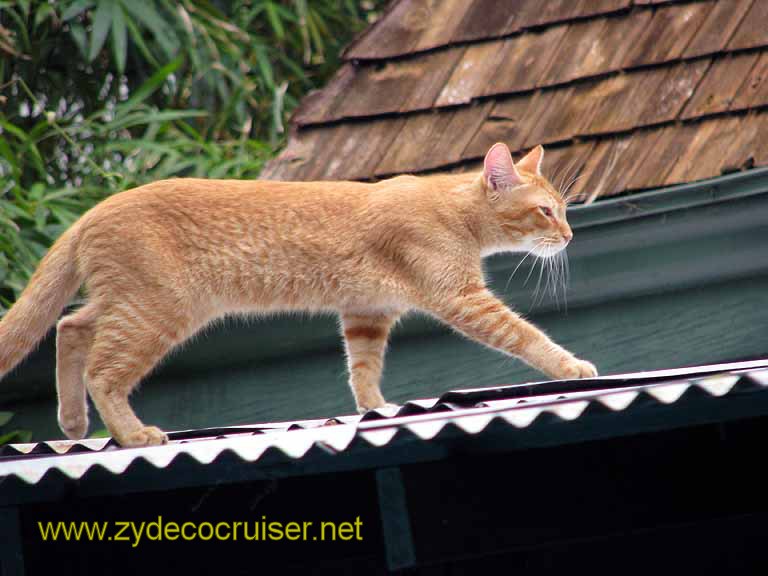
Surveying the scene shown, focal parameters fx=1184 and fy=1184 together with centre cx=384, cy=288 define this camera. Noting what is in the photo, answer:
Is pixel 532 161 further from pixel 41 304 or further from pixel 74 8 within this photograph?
pixel 74 8

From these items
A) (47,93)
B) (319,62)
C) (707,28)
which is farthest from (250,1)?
(707,28)

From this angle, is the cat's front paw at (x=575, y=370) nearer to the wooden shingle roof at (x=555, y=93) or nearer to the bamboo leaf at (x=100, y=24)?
the wooden shingle roof at (x=555, y=93)

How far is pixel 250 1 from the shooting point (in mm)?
8227

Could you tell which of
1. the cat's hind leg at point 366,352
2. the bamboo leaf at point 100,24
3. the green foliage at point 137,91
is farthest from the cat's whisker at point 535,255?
the bamboo leaf at point 100,24

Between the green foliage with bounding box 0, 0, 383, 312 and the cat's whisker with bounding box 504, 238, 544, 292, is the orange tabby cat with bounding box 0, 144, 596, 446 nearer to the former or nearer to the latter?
the cat's whisker with bounding box 504, 238, 544, 292

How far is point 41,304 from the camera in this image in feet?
12.1

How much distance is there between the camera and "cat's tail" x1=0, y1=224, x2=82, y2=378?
12.0 feet

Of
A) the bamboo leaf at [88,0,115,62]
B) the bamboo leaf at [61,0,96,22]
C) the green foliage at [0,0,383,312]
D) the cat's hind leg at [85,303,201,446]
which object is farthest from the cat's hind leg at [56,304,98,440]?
the bamboo leaf at [61,0,96,22]

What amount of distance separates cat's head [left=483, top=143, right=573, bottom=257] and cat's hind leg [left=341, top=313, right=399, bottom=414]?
515mm

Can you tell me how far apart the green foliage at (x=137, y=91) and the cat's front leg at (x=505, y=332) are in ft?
8.60

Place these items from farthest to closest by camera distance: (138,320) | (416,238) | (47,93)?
(47,93) < (416,238) < (138,320)

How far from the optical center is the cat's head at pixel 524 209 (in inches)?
162

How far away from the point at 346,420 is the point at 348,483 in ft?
1.28

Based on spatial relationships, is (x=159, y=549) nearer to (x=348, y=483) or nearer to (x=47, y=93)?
(x=348, y=483)
